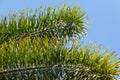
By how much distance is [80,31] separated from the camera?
698 centimetres

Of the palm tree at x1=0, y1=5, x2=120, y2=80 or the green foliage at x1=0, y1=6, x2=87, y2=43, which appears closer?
the palm tree at x1=0, y1=5, x2=120, y2=80

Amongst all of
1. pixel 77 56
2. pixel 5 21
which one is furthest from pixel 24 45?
pixel 5 21

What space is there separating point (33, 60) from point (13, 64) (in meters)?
0.22

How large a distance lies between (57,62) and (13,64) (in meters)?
0.48

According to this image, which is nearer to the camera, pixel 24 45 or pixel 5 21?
pixel 24 45

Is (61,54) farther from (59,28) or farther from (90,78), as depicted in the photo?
(59,28)

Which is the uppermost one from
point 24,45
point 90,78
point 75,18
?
point 75,18

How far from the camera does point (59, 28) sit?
6730mm

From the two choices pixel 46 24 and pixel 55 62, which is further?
pixel 46 24

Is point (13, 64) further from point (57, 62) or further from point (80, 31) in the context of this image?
point (80, 31)

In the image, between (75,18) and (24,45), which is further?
(75,18)

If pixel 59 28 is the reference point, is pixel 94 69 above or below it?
below

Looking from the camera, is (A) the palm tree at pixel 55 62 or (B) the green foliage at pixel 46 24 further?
(B) the green foliage at pixel 46 24

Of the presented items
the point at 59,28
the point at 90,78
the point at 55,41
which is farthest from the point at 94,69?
the point at 59,28
